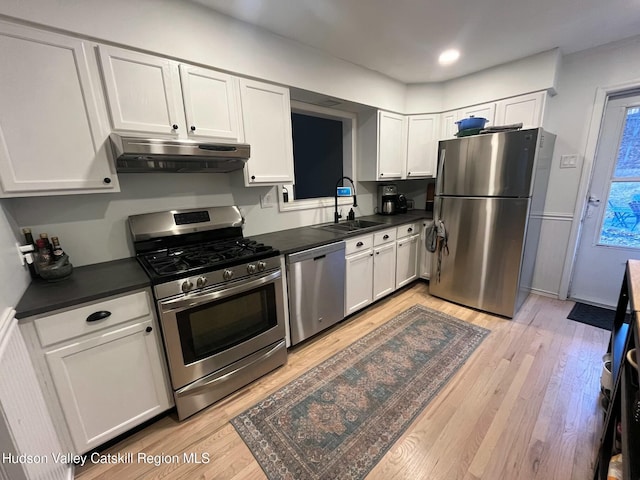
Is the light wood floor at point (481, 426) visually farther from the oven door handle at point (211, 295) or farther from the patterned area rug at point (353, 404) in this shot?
the oven door handle at point (211, 295)

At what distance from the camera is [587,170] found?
268 cm

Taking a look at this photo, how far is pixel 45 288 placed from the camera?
4.51 feet

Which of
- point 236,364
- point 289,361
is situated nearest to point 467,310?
point 289,361

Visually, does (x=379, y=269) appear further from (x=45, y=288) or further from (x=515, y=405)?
(x=45, y=288)

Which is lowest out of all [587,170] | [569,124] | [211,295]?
[211,295]

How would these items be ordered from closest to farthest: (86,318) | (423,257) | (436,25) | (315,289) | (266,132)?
(86,318) → (436,25) → (266,132) → (315,289) → (423,257)

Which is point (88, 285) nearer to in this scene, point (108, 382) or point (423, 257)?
point (108, 382)

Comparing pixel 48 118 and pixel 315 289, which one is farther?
pixel 315 289

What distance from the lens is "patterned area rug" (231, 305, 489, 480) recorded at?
55.1 inches

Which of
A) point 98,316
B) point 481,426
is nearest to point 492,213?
point 481,426

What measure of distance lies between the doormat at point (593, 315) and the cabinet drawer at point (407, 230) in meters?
1.71

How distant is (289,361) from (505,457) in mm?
1445

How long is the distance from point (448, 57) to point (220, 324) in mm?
3066

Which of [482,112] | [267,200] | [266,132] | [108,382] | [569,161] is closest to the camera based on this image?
[108,382]
